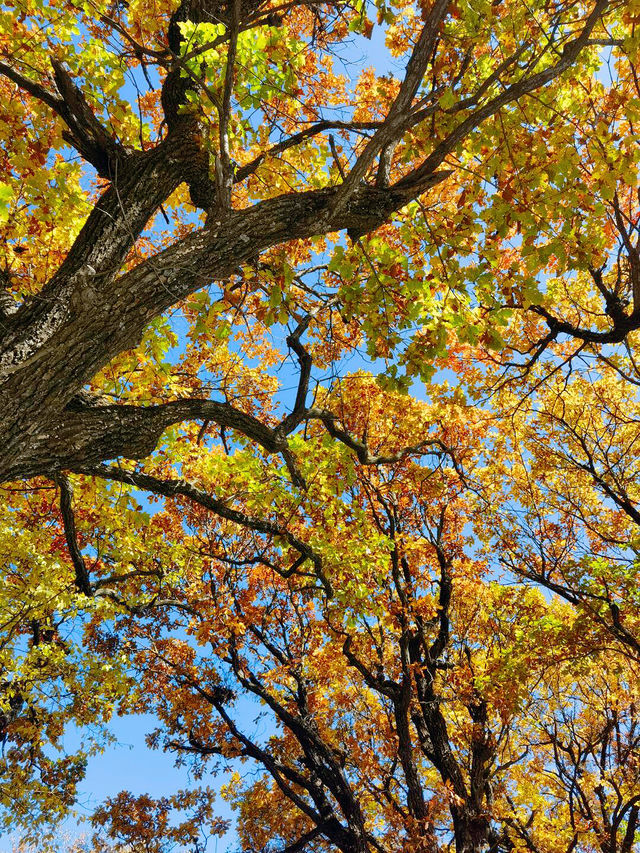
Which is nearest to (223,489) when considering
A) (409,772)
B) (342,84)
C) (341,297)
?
(341,297)

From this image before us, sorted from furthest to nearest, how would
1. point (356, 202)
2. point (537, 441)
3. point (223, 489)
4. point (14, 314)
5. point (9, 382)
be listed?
point (537, 441), point (223, 489), point (356, 202), point (14, 314), point (9, 382)

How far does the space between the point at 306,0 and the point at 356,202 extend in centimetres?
127

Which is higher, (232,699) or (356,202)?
(356,202)

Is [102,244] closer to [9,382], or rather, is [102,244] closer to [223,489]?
[9,382]

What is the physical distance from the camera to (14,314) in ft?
10.4

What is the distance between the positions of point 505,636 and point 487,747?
211 cm

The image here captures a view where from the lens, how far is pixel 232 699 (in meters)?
9.80

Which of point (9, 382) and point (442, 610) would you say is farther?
point (442, 610)

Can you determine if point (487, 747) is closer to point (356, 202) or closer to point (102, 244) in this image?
point (356, 202)

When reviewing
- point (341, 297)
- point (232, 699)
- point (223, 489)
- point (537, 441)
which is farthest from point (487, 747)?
point (341, 297)

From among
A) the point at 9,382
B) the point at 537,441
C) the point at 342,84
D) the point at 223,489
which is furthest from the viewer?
the point at 537,441

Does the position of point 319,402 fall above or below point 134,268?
above

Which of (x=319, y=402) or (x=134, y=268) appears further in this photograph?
(x=319, y=402)

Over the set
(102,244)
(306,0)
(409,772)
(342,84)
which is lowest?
(409,772)
